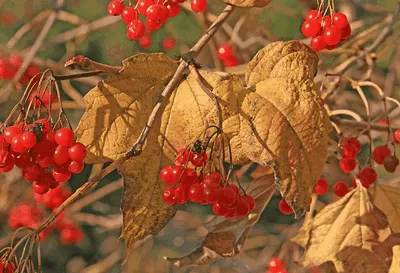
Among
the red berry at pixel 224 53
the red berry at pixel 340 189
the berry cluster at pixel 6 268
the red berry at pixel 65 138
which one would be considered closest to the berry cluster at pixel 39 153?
the red berry at pixel 65 138

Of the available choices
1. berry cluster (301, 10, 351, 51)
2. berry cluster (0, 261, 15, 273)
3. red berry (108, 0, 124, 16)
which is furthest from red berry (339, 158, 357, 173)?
berry cluster (0, 261, 15, 273)

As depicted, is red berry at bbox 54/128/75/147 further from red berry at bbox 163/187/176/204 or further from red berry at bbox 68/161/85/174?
red berry at bbox 163/187/176/204

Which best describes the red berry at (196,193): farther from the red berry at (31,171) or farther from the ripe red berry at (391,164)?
the ripe red berry at (391,164)

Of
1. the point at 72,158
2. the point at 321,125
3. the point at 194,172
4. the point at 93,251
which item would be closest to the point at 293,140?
the point at 321,125

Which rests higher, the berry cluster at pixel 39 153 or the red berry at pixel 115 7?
the red berry at pixel 115 7

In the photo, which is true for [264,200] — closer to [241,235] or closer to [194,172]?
[241,235]
